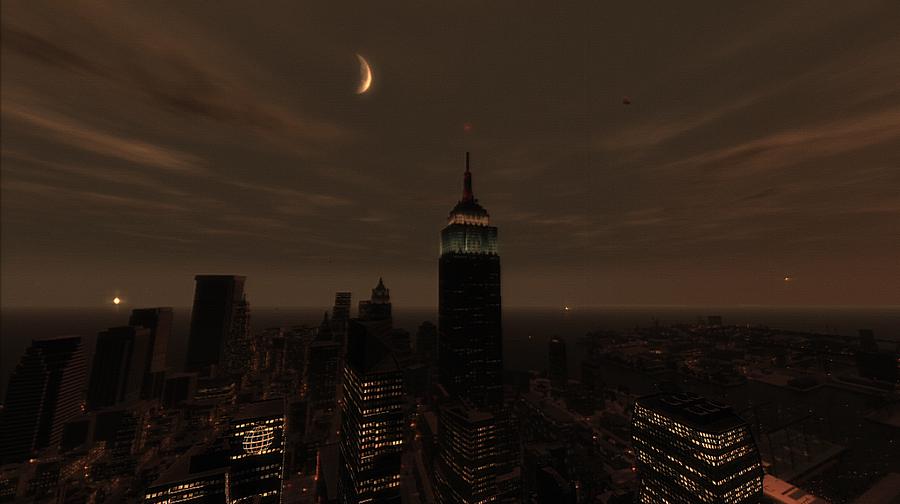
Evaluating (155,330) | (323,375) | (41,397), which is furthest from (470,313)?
(155,330)

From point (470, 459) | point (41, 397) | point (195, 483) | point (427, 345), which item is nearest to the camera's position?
point (195, 483)

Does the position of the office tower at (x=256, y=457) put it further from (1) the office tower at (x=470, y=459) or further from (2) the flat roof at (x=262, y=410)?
(1) the office tower at (x=470, y=459)

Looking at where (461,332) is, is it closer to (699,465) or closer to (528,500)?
(528,500)

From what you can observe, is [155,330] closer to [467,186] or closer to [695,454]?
[467,186]

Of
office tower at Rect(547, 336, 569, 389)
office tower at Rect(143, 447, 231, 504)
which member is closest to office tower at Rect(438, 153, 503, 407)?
office tower at Rect(143, 447, 231, 504)

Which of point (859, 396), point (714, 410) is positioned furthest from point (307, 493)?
point (859, 396)

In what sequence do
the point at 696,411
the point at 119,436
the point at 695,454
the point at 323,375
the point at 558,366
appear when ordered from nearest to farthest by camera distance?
the point at 695,454
the point at 696,411
the point at 119,436
the point at 323,375
the point at 558,366

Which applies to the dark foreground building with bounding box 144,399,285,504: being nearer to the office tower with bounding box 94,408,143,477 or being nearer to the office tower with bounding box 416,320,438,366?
the office tower with bounding box 94,408,143,477
